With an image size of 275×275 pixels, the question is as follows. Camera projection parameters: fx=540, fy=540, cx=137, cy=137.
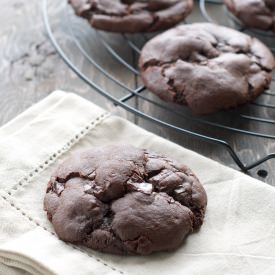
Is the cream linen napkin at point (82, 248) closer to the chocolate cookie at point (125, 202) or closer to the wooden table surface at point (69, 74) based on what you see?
the chocolate cookie at point (125, 202)

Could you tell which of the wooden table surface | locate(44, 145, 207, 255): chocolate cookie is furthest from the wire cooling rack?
locate(44, 145, 207, 255): chocolate cookie

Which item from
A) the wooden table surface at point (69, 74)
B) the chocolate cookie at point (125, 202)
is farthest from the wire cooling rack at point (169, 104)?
the chocolate cookie at point (125, 202)

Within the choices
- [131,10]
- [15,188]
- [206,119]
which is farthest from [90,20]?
[15,188]

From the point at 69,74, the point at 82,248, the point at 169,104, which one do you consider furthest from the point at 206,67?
the point at 82,248

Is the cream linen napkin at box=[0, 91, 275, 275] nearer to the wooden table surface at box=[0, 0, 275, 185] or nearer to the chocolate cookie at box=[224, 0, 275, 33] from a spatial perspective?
the wooden table surface at box=[0, 0, 275, 185]

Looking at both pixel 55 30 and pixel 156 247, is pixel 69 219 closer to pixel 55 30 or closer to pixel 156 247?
pixel 156 247

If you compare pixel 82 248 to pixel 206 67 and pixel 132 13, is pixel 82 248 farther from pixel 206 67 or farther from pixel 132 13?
pixel 132 13
